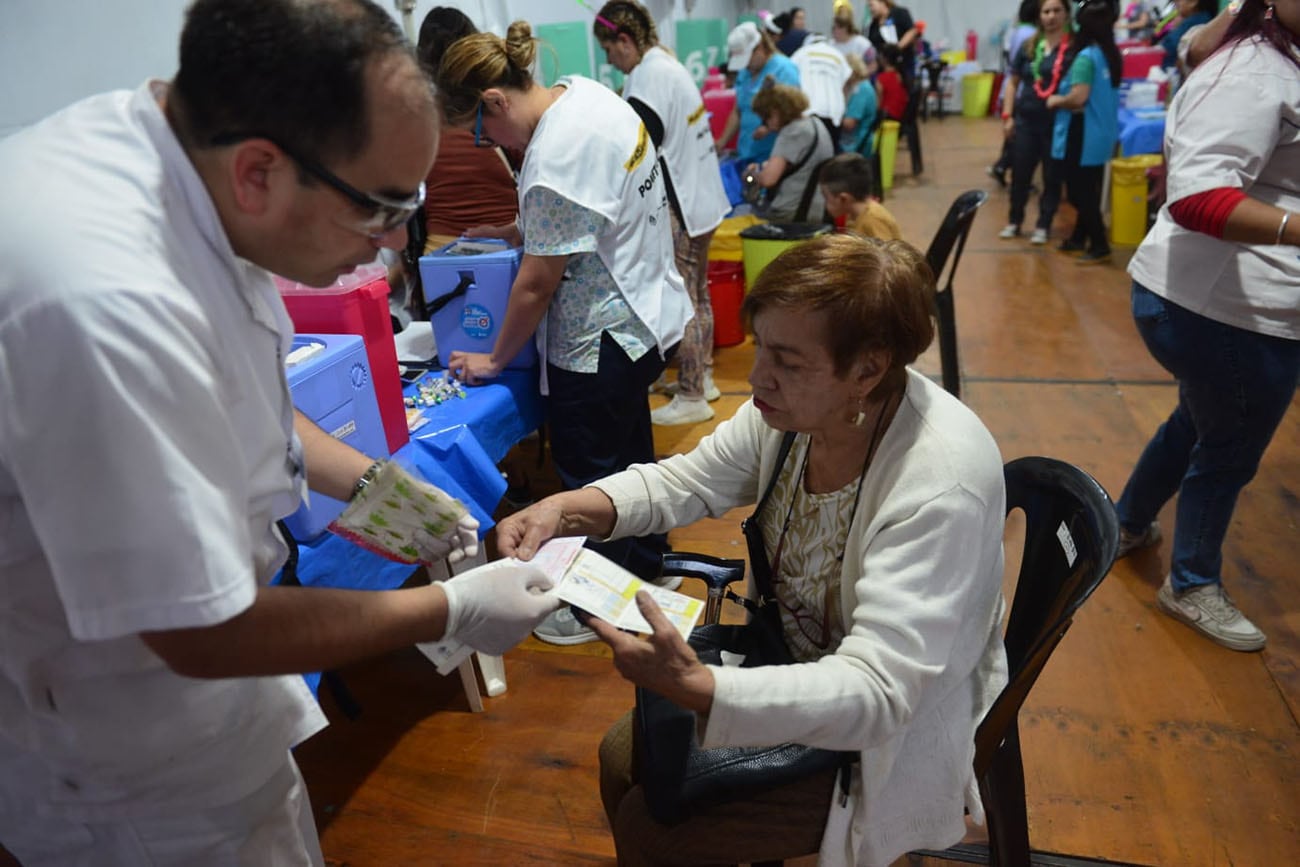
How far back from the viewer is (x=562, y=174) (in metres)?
A: 2.30

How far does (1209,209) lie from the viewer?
2080 mm

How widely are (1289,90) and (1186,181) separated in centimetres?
27

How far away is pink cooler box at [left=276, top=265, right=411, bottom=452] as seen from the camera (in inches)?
75.1

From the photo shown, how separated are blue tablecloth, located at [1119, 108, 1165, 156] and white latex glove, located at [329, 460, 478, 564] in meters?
6.73

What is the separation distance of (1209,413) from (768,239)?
9.26ft

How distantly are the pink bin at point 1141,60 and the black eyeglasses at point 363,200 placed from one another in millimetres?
9498

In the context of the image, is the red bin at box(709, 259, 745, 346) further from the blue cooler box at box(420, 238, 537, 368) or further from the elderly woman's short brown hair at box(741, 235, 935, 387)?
the elderly woman's short brown hair at box(741, 235, 935, 387)

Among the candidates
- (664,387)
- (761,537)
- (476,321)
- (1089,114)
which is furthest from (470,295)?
(1089,114)

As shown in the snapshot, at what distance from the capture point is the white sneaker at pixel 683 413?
14.1ft

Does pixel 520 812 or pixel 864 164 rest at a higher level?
pixel 864 164

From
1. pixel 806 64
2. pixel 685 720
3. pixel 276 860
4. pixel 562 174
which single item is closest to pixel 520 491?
pixel 562 174

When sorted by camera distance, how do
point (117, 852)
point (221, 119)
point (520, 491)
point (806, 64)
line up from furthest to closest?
1. point (806, 64)
2. point (520, 491)
3. point (117, 852)
4. point (221, 119)

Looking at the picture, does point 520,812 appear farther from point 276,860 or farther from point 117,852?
point 117,852

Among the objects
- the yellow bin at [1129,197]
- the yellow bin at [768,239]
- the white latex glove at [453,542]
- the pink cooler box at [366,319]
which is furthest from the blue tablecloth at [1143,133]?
the white latex glove at [453,542]
